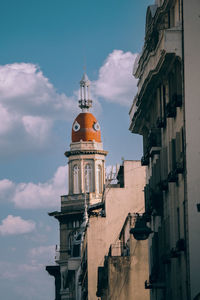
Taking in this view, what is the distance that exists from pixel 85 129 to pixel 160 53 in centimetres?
10909

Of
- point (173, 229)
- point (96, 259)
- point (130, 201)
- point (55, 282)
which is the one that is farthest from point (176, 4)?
point (55, 282)

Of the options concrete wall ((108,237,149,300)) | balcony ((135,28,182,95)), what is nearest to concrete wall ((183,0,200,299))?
balcony ((135,28,182,95))

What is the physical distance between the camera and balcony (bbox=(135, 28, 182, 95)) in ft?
140

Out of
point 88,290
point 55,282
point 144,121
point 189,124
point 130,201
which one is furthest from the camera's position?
point 55,282

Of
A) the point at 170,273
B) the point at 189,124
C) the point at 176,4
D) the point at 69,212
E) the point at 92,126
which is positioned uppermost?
the point at 92,126

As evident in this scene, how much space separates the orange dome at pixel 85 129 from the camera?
503 feet

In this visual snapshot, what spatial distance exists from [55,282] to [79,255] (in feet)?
114

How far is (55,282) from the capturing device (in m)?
150

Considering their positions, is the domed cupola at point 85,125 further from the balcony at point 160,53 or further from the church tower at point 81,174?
the balcony at point 160,53

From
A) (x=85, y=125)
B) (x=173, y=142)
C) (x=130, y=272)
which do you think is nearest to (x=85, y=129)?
(x=85, y=125)

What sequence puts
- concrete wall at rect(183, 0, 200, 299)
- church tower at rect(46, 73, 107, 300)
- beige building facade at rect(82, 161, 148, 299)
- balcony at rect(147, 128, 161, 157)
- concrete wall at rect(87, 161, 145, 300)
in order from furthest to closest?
church tower at rect(46, 73, 107, 300), beige building facade at rect(82, 161, 148, 299), concrete wall at rect(87, 161, 145, 300), balcony at rect(147, 128, 161, 157), concrete wall at rect(183, 0, 200, 299)

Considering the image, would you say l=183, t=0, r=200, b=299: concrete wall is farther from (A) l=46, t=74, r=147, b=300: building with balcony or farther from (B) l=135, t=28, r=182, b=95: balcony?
(A) l=46, t=74, r=147, b=300: building with balcony

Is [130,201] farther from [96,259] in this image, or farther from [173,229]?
[173,229]

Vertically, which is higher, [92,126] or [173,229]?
[92,126]
